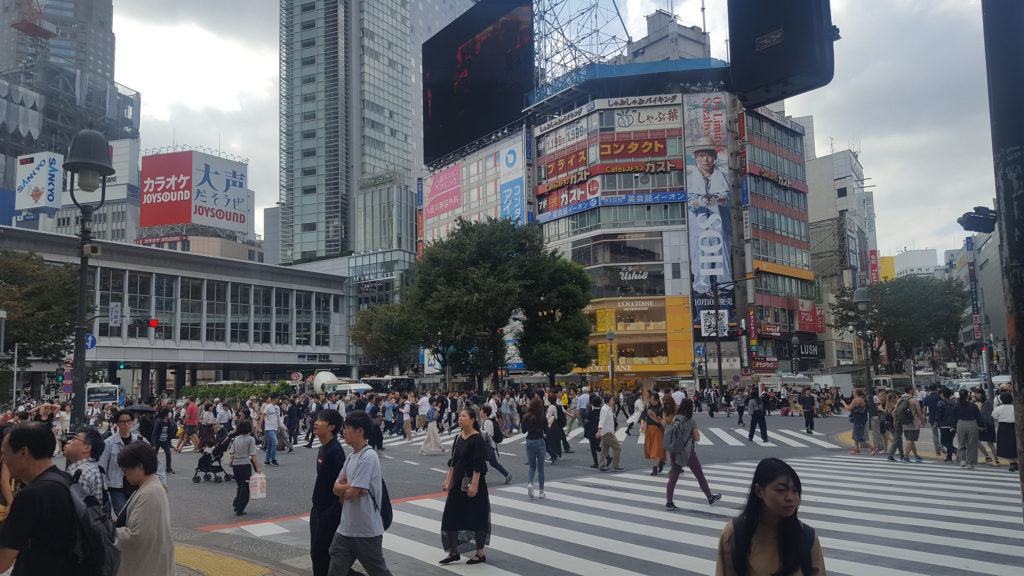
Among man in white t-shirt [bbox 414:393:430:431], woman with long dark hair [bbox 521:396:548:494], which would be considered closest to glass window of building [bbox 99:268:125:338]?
man in white t-shirt [bbox 414:393:430:431]

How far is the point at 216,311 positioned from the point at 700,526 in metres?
64.7

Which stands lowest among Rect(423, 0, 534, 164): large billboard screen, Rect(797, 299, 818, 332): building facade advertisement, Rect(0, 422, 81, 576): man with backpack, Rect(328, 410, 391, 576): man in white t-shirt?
Rect(328, 410, 391, 576): man in white t-shirt

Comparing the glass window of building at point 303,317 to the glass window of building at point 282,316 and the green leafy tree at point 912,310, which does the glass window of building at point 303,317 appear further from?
the green leafy tree at point 912,310

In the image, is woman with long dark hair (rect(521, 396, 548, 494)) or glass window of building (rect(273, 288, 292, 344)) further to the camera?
glass window of building (rect(273, 288, 292, 344))

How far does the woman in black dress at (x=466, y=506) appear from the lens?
7.75 metres

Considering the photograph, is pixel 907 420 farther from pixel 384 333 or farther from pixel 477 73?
pixel 477 73

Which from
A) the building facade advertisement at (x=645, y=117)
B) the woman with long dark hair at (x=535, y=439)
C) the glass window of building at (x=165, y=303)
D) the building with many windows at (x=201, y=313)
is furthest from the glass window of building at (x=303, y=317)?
the woman with long dark hair at (x=535, y=439)

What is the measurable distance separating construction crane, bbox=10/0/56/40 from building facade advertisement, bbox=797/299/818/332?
95.2 metres

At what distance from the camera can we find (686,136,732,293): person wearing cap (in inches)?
2223

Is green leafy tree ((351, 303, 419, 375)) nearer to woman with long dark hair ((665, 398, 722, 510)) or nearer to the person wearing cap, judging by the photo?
the person wearing cap

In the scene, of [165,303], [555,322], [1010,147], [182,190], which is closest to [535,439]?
[1010,147]

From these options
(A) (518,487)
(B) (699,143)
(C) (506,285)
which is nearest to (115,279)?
(C) (506,285)

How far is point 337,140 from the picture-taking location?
3841 inches

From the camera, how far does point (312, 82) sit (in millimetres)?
Answer: 98938
